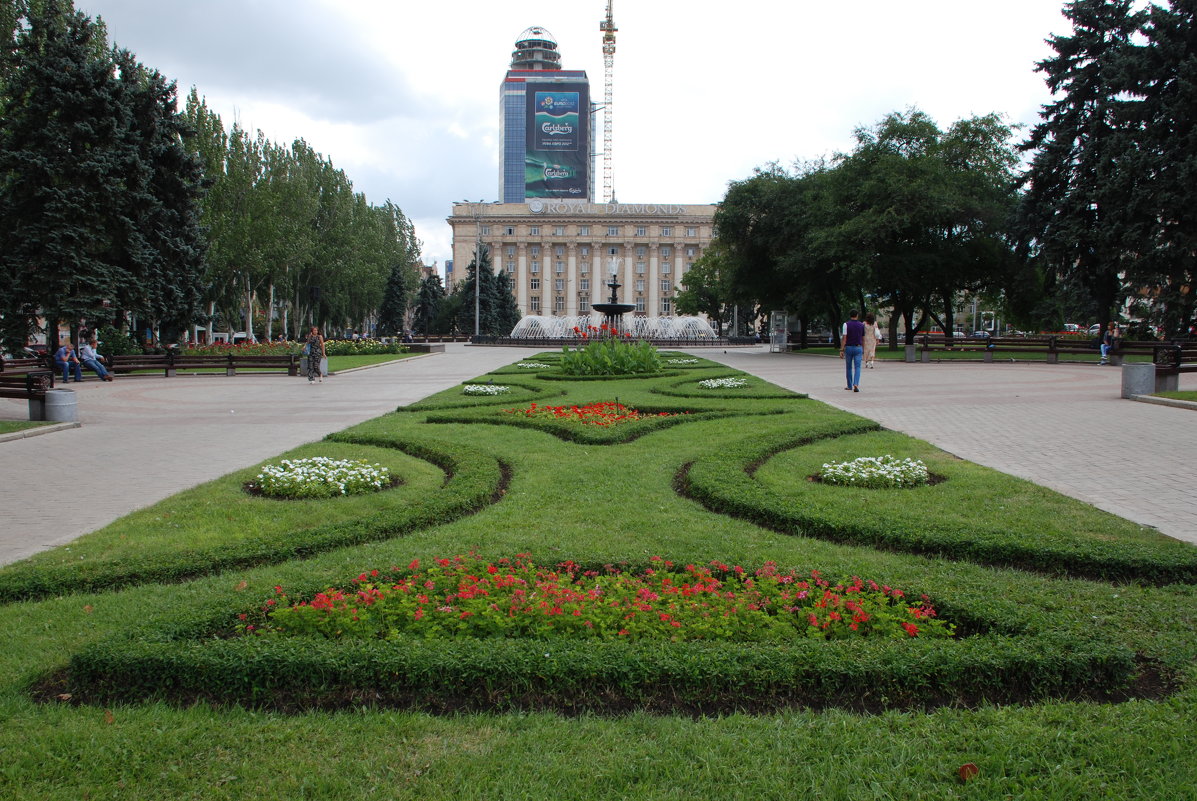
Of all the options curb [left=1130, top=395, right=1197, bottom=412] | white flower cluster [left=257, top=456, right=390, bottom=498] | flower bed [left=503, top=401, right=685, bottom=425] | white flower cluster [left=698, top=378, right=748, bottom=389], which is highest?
white flower cluster [left=698, top=378, right=748, bottom=389]

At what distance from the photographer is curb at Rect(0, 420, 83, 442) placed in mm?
10711

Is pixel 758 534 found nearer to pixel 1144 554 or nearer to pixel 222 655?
pixel 1144 554

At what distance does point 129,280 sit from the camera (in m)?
26.7

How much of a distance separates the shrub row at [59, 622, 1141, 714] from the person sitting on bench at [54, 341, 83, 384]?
21784mm

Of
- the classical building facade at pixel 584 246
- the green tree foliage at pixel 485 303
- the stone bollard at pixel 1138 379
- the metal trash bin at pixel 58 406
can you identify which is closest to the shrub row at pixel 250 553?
the metal trash bin at pixel 58 406

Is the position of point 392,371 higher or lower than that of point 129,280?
lower

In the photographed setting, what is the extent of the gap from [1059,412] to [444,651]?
12191 millimetres

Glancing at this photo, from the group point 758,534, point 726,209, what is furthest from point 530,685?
point 726,209

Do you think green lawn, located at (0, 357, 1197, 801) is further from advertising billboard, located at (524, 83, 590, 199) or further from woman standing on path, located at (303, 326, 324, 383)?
advertising billboard, located at (524, 83, 590, 199)

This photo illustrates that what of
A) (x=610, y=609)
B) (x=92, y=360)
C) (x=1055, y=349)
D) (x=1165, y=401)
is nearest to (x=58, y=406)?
(x=92, y=360)

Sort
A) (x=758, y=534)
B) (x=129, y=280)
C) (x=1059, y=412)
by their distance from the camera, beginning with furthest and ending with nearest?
(x=129, y=280)
(x=1059, y=412)
(x=758, y=534)

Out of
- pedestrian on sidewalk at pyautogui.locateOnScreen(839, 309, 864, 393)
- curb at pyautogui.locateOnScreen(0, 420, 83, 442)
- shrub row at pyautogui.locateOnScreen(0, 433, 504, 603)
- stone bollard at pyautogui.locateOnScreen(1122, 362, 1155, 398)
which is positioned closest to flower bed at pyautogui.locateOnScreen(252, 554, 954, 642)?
shrub row at pyautogui.locateOnScreen(0, 433, 504, 603)

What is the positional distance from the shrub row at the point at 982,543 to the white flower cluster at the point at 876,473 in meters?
1.08

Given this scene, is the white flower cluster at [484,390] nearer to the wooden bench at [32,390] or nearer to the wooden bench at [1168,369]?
the wooden bench at [32,390]
